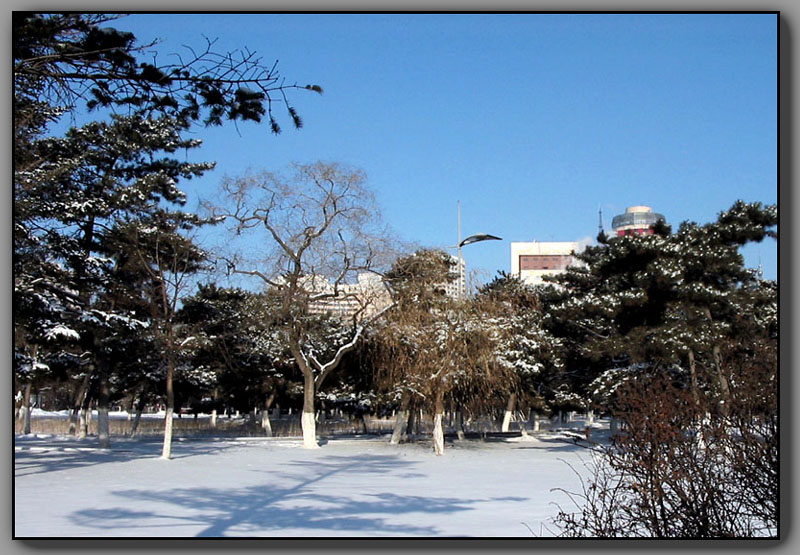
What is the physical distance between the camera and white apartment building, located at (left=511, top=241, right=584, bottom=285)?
22.2m

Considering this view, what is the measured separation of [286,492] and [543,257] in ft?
46.7

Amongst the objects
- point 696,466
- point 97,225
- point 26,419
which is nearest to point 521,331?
point 97,225

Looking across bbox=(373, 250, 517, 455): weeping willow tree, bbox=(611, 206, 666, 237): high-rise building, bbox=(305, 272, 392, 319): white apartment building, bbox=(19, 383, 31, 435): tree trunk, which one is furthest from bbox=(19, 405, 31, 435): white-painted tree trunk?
bbox=(611, 206, 666, 237): high-rise building

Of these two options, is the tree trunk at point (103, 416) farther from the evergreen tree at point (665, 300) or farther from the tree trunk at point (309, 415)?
the evergreen tree at point (665, 300)

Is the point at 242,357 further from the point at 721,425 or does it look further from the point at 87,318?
the point at 721,425

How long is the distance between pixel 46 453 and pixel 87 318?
194 inches

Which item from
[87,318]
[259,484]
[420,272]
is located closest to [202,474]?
[259,484]

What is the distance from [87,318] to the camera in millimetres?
14258

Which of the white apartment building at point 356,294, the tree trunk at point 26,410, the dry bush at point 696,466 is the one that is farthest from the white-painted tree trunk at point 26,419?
the dry bush at point 696,466

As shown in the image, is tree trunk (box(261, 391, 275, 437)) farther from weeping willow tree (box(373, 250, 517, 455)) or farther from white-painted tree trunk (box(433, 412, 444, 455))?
white-painted tree trunk (box(433, 412, 444, 455))

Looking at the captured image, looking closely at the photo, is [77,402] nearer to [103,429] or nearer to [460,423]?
[103,429]

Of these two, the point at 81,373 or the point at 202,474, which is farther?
the point at 81,373

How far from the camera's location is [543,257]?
23.0 m

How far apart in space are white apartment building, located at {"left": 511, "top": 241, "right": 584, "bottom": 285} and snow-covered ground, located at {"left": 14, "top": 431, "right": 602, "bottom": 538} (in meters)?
5.74
